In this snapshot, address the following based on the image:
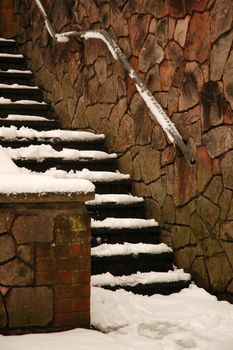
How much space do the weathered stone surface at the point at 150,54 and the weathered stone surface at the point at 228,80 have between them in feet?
3.24

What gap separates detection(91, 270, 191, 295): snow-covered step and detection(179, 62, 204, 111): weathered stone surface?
136 cm

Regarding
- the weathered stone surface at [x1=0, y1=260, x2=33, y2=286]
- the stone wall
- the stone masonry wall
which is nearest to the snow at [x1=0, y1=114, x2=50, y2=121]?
the stone wall

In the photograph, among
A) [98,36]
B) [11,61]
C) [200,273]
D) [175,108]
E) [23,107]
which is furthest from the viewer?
[11,61]

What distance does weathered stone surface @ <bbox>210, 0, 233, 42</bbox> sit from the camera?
3.86 metres

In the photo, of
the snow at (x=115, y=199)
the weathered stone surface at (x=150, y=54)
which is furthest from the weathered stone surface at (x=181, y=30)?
the snow at (x=115, y=199)

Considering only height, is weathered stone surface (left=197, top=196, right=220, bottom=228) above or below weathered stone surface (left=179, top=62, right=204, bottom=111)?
below

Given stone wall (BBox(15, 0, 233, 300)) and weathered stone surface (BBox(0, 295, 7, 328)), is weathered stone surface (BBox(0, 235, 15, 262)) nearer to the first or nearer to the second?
weathered stone surface (BBox(0, 295, 7, 328))

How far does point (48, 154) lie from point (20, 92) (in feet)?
5.98

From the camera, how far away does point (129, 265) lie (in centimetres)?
423

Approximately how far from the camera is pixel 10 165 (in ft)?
11.5

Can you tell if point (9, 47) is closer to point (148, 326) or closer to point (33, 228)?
point (33, 228)

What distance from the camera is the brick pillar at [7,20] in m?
8.44

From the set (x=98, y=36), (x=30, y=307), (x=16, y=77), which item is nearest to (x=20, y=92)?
(x=16, y=77)

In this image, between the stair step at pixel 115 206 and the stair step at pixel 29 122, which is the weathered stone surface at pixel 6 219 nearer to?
the stair step at pixel 115 206
